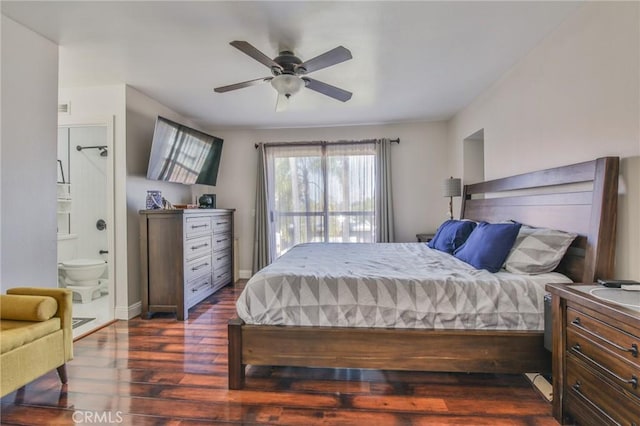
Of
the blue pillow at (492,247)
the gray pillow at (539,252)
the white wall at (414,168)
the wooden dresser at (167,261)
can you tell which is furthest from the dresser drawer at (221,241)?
the gray pillow at (539,252)

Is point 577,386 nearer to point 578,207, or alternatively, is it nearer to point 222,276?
point 578,207

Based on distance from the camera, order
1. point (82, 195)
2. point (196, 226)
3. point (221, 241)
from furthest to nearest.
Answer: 1. point (82, 195)
2. point (221, 241)
3. point (196, 226)

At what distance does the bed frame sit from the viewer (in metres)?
1.81

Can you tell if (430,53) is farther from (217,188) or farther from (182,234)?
Answer: (217,188)

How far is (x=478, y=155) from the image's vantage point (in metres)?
4.34

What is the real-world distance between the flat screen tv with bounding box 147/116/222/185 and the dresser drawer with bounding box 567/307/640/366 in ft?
12.7

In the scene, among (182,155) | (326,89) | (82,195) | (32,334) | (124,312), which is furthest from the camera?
(82,195)

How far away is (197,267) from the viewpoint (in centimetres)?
381

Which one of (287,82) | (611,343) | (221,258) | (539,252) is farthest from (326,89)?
(221,258)

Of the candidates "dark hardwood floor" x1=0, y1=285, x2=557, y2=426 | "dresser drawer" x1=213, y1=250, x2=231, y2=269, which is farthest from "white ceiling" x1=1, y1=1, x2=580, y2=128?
"dark hardwood floor" x1=0, y1=285, x2=557, y2=426

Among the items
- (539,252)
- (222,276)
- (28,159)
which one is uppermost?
(28,159)

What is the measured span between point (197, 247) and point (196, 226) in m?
0.26

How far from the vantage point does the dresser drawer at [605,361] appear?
1.21 metres

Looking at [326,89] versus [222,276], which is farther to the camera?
[222,276]
